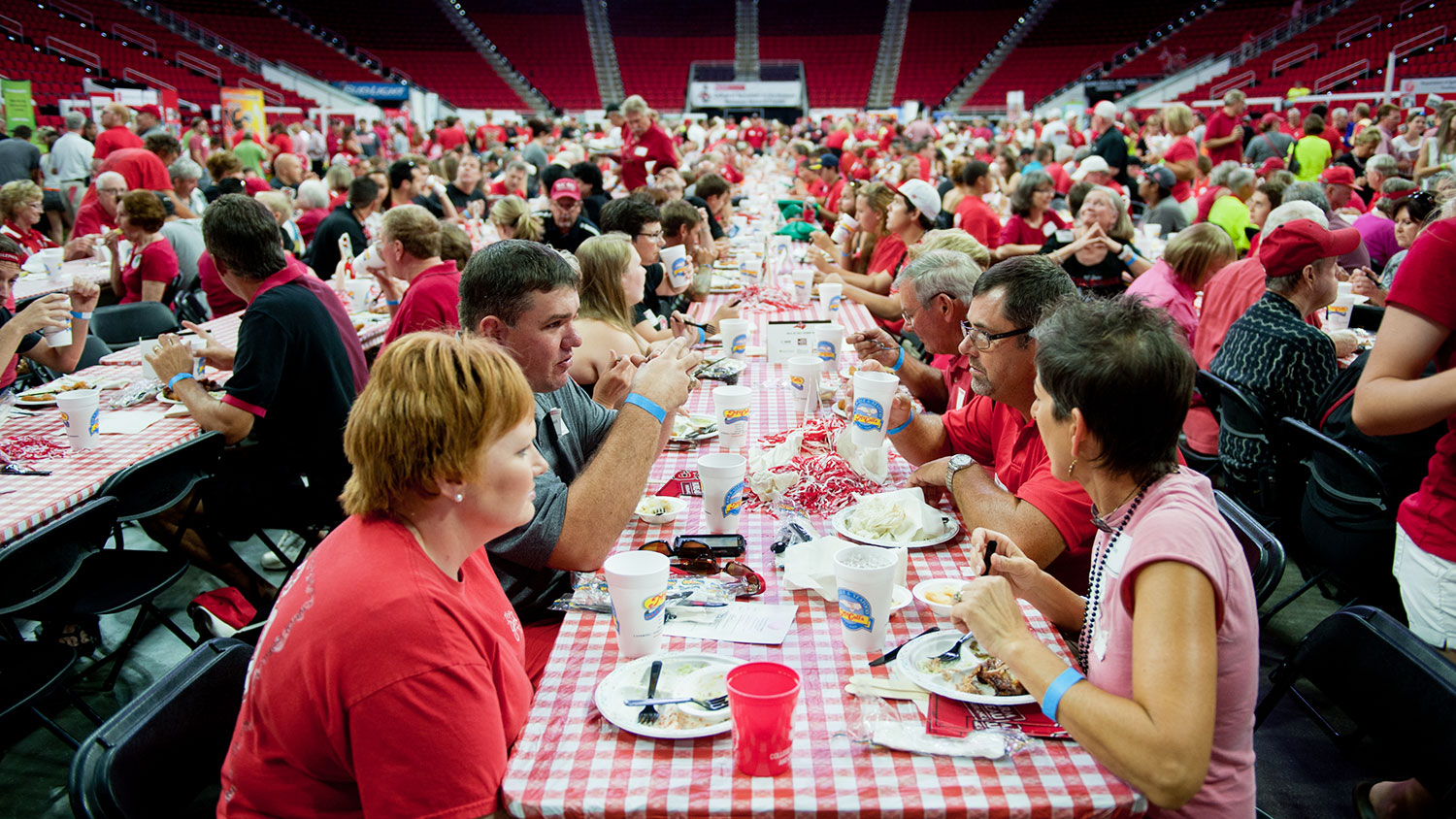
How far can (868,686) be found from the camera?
1510mm

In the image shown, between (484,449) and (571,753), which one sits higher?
(484,449)

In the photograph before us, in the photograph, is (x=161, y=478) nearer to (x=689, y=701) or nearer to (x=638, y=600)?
(x=638, y=600)

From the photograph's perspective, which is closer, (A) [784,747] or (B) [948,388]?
(A) [784,747]

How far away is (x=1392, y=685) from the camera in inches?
62.9

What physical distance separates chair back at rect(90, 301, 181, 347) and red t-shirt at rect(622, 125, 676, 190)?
4779 mm

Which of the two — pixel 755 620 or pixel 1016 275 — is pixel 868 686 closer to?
pixel 755 620

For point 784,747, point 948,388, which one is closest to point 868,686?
point 784,747

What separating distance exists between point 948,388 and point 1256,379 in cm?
123

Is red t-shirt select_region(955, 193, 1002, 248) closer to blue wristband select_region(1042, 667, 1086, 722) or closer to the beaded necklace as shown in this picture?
the beaded necklace

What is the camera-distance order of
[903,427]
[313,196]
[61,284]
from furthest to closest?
1. [313,196]
2. [61,284]
3. [903,427]

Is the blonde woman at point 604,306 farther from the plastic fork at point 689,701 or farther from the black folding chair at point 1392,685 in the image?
the black folding chair at point 1392,685

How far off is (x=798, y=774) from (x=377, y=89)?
33659mm

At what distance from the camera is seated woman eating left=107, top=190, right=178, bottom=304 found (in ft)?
18.2

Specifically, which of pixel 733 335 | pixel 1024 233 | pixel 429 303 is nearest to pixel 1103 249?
pixel 1024 233
